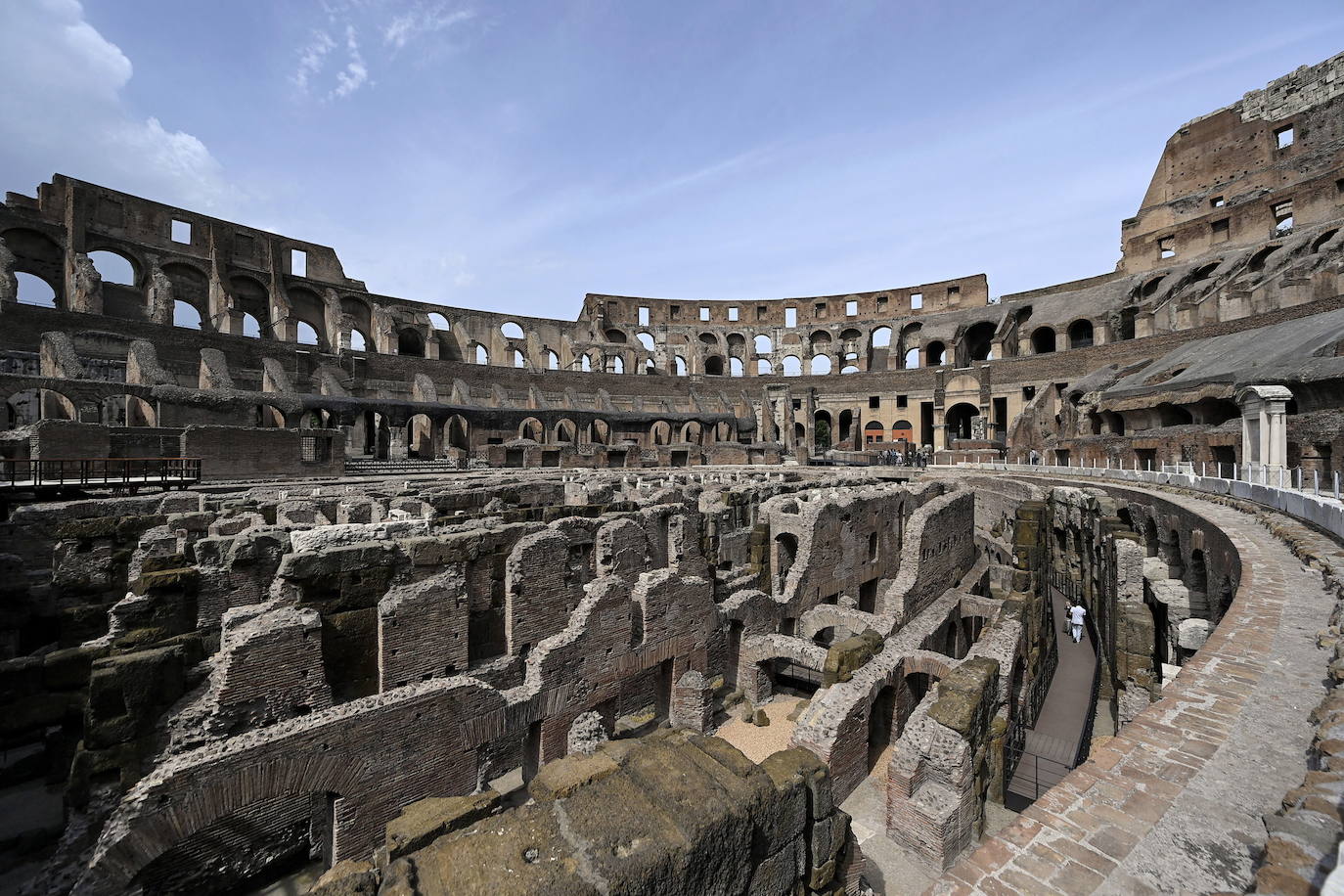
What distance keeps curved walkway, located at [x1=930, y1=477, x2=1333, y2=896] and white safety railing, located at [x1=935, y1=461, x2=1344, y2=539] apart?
18.1 ft

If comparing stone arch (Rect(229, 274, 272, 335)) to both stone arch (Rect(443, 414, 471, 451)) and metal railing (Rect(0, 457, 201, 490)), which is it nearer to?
stone arch (Rect(443, 414, 471, 451))

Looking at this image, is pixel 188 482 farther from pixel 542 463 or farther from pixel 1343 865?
pixel 1343 865

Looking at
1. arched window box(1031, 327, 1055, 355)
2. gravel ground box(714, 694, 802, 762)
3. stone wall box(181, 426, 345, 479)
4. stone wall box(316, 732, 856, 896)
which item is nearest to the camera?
stone wall box(316, 732, 856, 896)

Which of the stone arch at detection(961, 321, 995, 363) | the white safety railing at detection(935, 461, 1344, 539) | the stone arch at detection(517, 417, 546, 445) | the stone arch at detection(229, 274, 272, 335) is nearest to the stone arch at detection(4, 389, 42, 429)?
the stone arch at detection(229, 274, 272, 335)

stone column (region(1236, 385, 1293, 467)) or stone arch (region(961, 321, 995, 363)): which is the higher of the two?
stone arch (region(961, 321, 995, 363))

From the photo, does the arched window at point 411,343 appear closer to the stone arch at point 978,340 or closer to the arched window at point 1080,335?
the stone arch at point 978,340

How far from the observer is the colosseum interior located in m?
3.08

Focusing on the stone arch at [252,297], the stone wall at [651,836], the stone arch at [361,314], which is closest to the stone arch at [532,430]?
the stone arch at [361,314]

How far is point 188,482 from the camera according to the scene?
53.3ft

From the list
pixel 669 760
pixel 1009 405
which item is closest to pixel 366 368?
pixel 669 760

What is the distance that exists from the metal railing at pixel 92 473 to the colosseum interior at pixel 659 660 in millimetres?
216

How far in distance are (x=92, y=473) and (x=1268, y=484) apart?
28221mm

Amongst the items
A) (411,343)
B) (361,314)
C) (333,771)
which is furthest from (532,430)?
(333,771)

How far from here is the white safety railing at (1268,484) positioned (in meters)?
8.42
